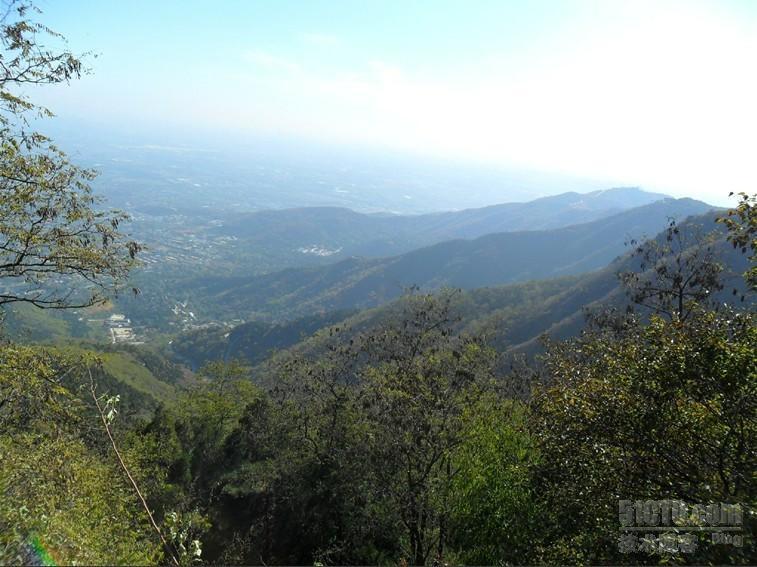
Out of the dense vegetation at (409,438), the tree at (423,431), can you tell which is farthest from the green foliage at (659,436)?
the tree at (423,431)

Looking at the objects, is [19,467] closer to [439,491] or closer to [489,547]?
[439,491]

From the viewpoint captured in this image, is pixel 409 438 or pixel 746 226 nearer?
pixel 746 226

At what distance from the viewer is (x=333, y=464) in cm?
2450

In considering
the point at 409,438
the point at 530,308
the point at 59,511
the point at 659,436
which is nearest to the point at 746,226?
the point at 659,436

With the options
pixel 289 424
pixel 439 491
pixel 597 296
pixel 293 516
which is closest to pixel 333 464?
pixel 293 516

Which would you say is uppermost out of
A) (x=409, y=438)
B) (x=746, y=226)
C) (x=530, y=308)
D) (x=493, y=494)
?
(x=746, y=226)

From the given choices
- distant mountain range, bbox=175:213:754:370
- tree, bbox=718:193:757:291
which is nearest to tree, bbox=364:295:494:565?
tree, bbox=718:193:757:291

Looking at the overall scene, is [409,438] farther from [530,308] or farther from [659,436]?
[530,308]

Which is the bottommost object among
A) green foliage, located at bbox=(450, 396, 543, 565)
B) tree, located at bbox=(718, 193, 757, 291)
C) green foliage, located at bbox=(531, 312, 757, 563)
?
green foliage, located at bbox=(450, 396, 543, 565)

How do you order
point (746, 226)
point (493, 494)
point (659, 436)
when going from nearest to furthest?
point (659, 436) < point (746, 226) < point (493, 494)

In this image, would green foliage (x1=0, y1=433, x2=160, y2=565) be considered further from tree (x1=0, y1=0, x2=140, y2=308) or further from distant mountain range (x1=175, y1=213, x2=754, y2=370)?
distant mountain range (x1=175, y1=213, x2=754, y2=370)

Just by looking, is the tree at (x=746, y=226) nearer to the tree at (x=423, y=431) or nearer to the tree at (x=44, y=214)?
the tree at (x=423, y=431)

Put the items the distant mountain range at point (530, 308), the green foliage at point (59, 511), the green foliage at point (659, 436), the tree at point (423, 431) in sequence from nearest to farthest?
1. the green foliage at point (59, 511)
2. the green foliage at point (659, 436)
3. the tree at point (423, 431)
4. the distant mountain range at point (530, 308)

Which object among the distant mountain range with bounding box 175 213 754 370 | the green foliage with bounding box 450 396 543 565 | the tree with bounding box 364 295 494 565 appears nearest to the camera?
the green foliage with bounding box 450 396 543 565
